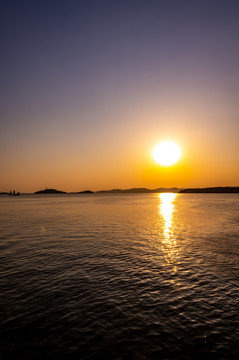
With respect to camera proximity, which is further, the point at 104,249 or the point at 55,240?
the point at 55,240

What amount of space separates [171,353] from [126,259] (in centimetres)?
1219

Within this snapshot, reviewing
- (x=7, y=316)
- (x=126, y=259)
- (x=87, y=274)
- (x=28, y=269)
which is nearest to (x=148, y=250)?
(x=126, y=259)

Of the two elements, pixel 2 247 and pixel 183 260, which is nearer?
pixel 183 260

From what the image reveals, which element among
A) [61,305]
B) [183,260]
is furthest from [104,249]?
[61,305]

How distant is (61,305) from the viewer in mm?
12031

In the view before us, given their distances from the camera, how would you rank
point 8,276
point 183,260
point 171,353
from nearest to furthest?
point 171,353 < point 8,276 < point 183,260

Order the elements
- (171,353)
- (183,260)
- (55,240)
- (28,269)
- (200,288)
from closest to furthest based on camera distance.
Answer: (171,353) < (200,288) < (28,269) < (183,260) < (55,240)

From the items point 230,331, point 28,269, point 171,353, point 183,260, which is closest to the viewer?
point 171,353

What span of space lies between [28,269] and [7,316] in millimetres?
7307

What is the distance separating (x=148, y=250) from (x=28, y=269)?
12.7m

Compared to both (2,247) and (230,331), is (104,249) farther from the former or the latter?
(230,331)

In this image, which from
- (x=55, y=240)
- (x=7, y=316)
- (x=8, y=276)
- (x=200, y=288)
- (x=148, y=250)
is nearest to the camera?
(x=7, y=316)

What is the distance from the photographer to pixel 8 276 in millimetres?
16172

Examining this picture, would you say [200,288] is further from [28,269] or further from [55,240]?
[55,240]
